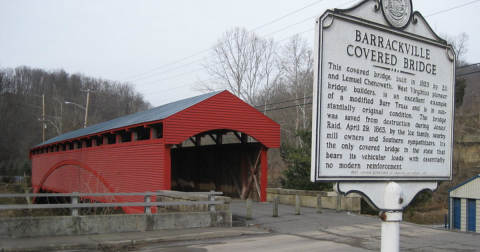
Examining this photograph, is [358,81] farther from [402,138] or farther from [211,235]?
[211,235]

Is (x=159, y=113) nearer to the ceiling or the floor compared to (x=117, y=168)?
nearer to the ceiling

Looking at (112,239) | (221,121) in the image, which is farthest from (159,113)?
(112,239)

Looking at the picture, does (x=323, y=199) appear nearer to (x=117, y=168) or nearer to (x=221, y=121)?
(x=221, y=121)

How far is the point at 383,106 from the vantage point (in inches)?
153

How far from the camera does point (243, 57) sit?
172 ft

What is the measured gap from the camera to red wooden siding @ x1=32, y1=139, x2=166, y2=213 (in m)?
20.1

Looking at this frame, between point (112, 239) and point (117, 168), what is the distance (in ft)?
39.6

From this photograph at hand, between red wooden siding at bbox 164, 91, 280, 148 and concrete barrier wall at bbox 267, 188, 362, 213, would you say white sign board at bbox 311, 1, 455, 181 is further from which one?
red wooden siding at bbox 164, 91, 280, 148

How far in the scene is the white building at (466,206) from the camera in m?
24.4

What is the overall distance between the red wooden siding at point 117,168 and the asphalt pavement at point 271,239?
546 cm

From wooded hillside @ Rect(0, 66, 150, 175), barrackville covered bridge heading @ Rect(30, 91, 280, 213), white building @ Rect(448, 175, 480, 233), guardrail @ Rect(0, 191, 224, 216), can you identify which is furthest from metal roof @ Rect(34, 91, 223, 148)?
wooded hillside @ Rect(0, 66, 150, 175)

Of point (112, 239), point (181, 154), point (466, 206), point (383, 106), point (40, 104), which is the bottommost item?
point (466, 206)

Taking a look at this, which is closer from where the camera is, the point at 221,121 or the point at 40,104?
the point at 221,121

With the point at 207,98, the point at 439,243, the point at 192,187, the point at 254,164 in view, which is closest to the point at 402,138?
the point at 439,243
